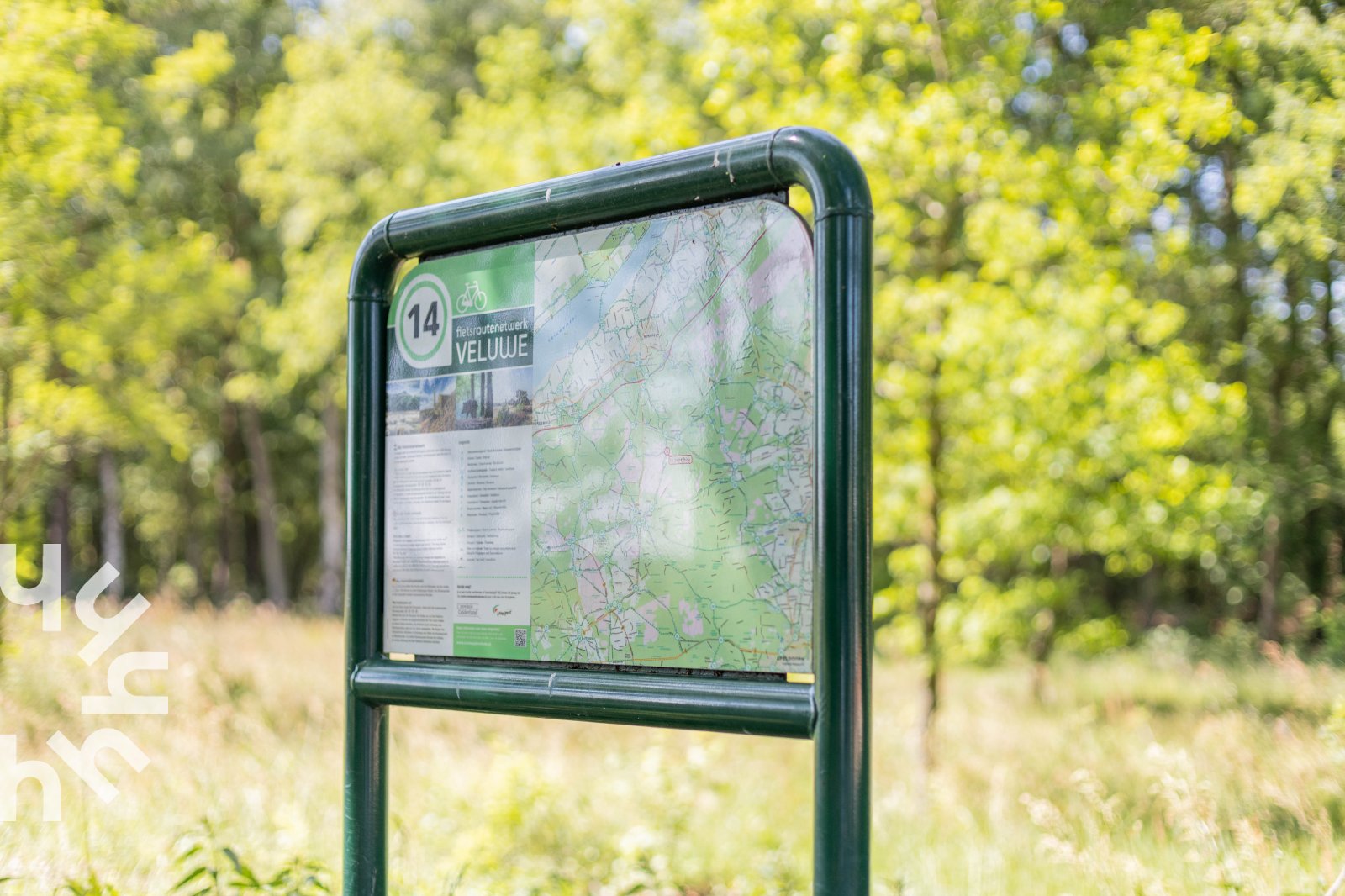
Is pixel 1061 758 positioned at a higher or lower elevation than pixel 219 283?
lower

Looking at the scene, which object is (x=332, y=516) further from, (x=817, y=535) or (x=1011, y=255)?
(x=817, y=535)

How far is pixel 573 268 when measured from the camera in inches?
116

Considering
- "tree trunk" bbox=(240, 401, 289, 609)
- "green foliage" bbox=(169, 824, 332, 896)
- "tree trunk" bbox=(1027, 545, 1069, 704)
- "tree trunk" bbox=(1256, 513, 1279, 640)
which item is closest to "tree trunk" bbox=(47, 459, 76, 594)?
"tree trunk" bbox=(240, 401, 289, 609)

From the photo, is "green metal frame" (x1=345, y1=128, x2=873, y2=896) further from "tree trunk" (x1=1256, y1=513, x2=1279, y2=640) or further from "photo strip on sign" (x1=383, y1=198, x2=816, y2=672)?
"tree trunk" (x1=1256, y1=513, x2=1279, y2=640)

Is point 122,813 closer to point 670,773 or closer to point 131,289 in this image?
point 670,773

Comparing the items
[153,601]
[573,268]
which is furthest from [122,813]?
[153,601]

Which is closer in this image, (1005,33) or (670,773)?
(670,773)

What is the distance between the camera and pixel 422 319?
3.26 metres

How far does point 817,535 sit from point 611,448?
26.5 inches

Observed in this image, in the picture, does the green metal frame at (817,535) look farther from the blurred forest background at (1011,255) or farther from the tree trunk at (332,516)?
the tree trunk at (332,516)

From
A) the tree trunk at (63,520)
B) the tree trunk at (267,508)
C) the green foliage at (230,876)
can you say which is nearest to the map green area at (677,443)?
the green foliage at (230,876)

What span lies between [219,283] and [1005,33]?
32.0 feet

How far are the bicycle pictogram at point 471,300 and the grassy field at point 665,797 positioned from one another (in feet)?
7.29

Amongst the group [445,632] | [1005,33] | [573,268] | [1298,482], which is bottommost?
[445,632]
